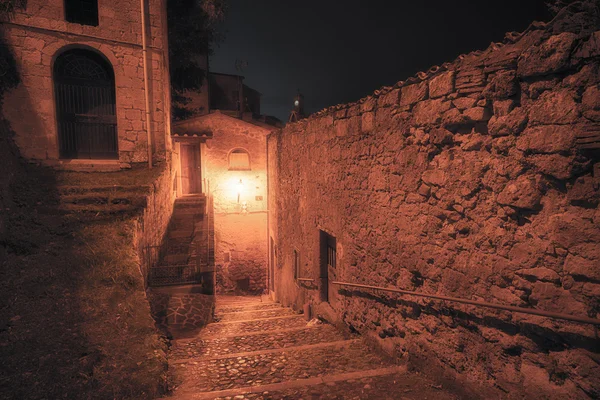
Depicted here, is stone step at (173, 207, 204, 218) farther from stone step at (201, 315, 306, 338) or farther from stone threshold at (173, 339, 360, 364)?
stone threshold at (173, 339, 360, 364)

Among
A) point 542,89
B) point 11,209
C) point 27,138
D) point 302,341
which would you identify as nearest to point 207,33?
point 27,138

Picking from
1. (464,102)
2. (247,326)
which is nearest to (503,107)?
(464,102)

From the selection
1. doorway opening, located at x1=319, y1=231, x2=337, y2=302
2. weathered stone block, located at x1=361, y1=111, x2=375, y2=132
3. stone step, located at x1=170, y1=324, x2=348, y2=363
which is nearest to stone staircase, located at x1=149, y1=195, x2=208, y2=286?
stone step, located at x1=170, y1=324, x2=348, y2=363

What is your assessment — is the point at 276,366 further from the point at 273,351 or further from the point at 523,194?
the point at 523,194

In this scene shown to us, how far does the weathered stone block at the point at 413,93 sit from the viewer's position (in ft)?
11.6

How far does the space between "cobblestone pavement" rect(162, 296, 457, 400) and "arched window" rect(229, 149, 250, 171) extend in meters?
9.03

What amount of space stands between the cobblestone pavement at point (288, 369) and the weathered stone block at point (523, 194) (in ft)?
6.42

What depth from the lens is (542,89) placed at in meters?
2.47

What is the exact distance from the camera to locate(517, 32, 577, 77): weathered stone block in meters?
2.30

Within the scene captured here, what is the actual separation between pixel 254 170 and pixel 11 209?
920cm

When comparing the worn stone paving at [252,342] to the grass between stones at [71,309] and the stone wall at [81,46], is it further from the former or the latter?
the stone wall at [81,46]

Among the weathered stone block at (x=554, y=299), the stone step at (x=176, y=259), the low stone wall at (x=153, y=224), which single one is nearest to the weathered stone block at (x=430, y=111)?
the weathered stone block at (x=554, y=299)

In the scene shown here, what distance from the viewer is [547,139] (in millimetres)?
2451

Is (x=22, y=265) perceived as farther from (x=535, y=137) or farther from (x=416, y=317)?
(x=535, y=137)
